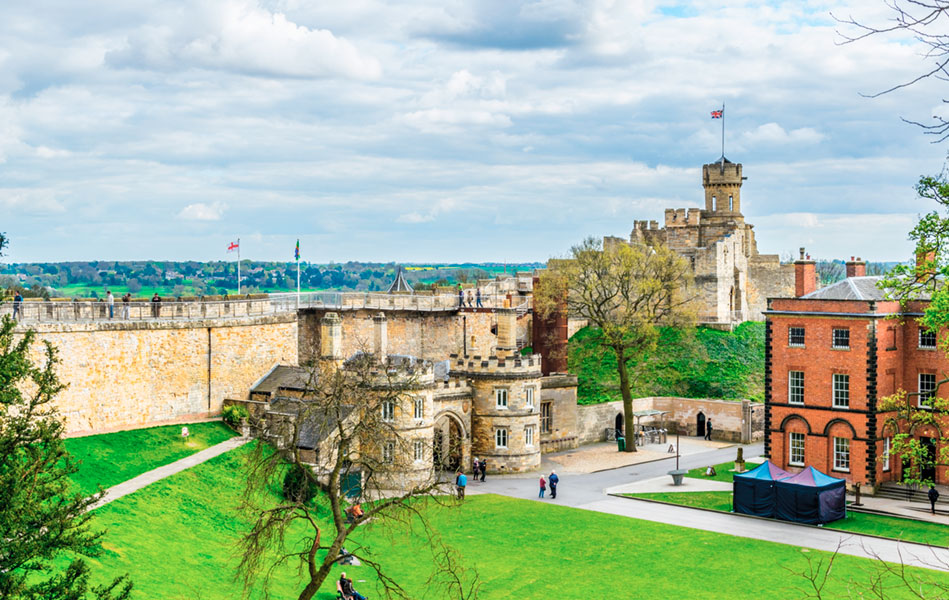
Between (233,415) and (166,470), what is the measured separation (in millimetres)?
7066

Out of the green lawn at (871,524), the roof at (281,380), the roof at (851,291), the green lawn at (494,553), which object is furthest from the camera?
the roof at (281,380)

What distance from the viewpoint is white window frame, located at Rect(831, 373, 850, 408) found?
139 ft

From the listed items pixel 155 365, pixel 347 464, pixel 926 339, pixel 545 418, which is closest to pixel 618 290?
pixel 545 418

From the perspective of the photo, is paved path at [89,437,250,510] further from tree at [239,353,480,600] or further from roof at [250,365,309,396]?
roof at [250,365,309,396]

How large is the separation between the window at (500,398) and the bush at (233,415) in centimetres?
1154

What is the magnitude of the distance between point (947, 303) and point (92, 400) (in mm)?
30912

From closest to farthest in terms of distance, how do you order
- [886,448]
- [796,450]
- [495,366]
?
[886,448] → [796,450] → [495,366]

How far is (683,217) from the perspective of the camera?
7362 centimetres

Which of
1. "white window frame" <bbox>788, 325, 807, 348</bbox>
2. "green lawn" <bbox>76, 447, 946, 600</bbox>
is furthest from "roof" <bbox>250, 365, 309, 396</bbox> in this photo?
"white window frame" <bbox>788, 325, 807, 348</bbox>

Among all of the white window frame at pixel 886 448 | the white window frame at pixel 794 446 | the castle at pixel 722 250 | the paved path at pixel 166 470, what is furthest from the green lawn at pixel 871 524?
the castle at pixel 722 250

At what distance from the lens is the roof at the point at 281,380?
149 feet

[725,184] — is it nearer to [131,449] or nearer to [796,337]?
[796,337]

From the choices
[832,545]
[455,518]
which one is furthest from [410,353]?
[832,545]

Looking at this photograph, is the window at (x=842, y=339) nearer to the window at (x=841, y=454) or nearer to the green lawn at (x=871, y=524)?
the window at (x=841, y=454)
